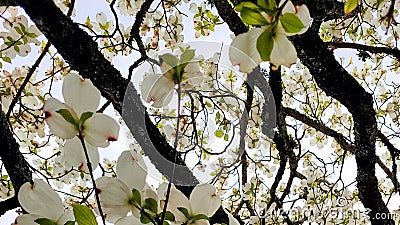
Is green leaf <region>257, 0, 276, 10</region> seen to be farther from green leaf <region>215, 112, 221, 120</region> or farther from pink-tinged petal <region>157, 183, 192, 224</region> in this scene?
green leaf <region>215, 112, 221, 120</region>

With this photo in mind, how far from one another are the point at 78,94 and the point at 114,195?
0.08m

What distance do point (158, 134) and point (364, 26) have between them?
4.20 ft

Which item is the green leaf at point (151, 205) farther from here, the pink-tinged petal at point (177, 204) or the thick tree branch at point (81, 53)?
the thick tree branch at point (81, 53)

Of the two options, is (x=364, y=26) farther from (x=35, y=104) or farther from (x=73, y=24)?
(x=73, y=24)

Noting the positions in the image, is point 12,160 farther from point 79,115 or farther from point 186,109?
point 79,115

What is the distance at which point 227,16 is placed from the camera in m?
1.33

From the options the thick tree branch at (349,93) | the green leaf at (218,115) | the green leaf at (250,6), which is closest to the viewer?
the green leaf at (250,6)

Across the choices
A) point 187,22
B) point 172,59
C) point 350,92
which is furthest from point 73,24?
point 187,22

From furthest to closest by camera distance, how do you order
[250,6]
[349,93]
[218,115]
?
[349,93] < [218,115] < [250,6]

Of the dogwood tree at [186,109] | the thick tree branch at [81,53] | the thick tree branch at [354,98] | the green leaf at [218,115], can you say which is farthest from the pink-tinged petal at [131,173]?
the thick tree branch at [354,98]

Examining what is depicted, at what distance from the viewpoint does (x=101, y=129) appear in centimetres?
35

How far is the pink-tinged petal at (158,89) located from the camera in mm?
390

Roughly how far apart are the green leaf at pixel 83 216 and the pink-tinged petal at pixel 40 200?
27 millimetres

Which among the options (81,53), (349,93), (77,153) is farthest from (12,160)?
(349,93)
